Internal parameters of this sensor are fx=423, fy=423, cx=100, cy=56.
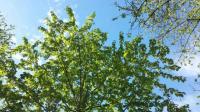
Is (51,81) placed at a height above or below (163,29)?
above

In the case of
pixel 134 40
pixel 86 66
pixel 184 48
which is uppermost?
pixel 134 40

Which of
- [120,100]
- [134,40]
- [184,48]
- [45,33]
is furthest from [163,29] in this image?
[45,33]

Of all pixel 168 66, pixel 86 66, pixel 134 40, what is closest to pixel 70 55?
pixel 86 66

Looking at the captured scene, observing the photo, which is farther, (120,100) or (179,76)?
(179,76)

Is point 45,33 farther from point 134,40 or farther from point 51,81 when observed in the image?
point 134,40

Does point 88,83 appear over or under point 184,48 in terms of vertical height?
over

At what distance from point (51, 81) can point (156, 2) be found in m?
10.1

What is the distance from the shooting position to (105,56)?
23844mm

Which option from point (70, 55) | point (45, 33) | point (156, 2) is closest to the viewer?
point (156, 2)

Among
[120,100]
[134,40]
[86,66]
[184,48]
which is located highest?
[134,40]

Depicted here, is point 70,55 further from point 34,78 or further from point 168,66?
point 168,66

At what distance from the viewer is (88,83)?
22.8 m

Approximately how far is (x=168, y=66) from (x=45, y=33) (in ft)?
24.6

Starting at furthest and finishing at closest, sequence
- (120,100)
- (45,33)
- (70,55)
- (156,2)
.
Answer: (45,33) < (70,55) < (120,100) < (156,2)
